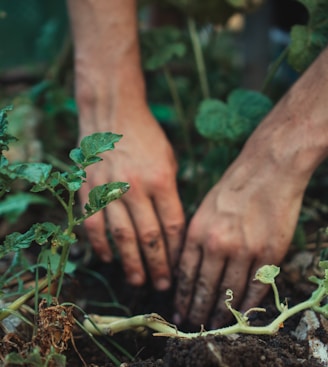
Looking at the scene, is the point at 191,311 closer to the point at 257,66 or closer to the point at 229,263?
the point at 229,263

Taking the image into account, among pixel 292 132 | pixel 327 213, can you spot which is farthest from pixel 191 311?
pixel 327 213

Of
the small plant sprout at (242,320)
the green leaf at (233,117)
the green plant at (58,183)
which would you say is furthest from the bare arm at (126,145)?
the green plant at (58,183)

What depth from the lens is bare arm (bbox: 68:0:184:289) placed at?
120 centimetres

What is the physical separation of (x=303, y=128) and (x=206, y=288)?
14.8 inches

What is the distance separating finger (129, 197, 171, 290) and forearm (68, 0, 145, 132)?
26cm

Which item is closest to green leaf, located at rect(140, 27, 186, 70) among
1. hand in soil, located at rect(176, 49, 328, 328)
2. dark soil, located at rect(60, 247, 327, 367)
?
hand in soil, located at rect(176, 49, 328, 328)

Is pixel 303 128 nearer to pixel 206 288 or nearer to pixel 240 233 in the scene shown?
pixel 240 233

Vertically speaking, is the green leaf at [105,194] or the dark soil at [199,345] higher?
the green leaf at [105,194]

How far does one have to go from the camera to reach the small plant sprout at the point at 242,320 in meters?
0.83

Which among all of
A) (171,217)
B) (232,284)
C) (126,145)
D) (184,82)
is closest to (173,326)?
(232,284)

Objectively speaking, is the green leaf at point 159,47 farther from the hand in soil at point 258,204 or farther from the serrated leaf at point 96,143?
the serrated leaf at point 96,143

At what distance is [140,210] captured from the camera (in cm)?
119

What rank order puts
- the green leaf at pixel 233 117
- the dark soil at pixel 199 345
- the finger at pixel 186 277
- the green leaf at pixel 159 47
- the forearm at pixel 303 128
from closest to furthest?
1. the dark soil at pixel 199 345
2. the forearm at pixel 303 128
3. the finger at pixel 186 277
4. the green leaf at pixel 233 117
5. the green leaf at pixel 159 47

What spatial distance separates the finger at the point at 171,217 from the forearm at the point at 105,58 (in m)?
0.25
